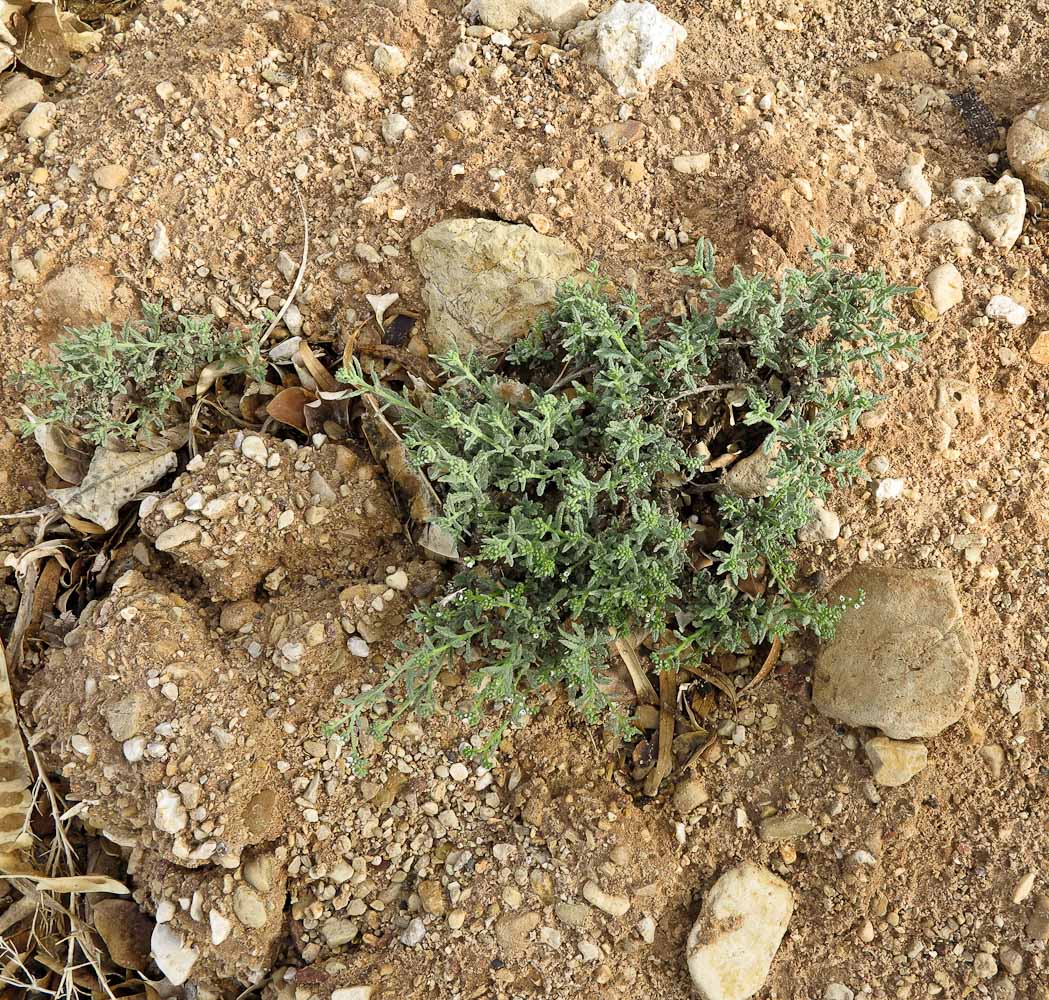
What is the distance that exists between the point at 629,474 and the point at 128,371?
1624 millimetres

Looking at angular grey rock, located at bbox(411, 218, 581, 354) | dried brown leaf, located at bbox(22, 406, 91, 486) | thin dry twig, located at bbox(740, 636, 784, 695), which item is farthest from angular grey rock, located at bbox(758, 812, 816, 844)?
dried brown leaf, located at bbox(22, 406, 91, 486)

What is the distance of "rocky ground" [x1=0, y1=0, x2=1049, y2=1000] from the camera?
8.55 feet

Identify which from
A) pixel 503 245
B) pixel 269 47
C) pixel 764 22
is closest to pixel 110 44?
pixel 269 47

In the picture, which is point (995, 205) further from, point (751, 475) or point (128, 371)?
point (128, 371)

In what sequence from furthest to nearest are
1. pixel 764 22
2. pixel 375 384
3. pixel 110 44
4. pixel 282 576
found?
pixel 110 44
pixel 764 22
pixel 282 576
pixel 375 384

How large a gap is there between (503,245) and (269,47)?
1177 mm

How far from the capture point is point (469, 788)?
2.76 metres

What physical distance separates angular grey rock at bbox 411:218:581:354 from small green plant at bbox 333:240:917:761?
96 millimetres

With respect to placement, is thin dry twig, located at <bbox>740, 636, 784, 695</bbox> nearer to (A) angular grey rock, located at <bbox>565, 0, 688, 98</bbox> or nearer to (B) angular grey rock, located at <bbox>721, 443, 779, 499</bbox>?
(B) angular grey rock, located at <bbox>721, 443, 779, 499</bbox>

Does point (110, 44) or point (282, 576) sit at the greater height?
point (110, 44)

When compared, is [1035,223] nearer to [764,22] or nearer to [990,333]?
[990,333]

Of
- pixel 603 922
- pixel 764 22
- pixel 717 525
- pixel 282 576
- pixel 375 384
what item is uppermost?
pixel 764 22

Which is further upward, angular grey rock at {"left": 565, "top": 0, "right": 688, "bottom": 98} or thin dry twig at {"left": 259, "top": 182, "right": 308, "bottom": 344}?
angular grey rock at {"left": 565, "top": 0, "right": 688, "bottom": 98}

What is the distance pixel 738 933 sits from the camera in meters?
2.56
